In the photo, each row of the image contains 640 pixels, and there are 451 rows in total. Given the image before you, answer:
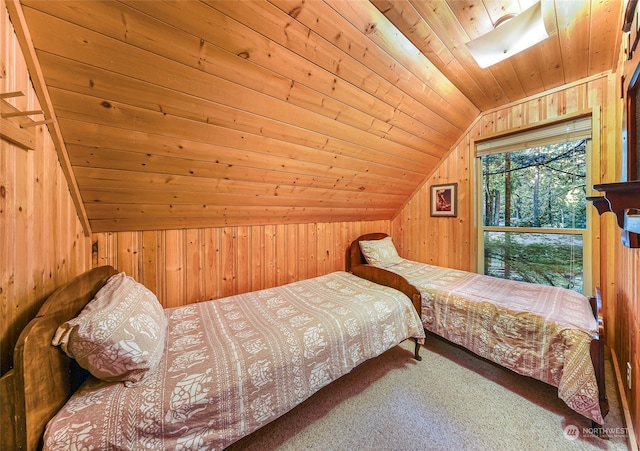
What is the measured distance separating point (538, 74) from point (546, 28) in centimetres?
67

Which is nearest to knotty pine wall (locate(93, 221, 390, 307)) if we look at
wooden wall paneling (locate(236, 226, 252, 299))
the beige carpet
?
wooden wall paneling (locate(236, 226, 252, 299))

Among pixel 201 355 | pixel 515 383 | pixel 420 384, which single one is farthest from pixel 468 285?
pixel 201 355

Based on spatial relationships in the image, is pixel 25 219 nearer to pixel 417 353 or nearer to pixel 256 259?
pixel 256 259

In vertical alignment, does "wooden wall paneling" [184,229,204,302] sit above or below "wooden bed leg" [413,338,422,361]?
above

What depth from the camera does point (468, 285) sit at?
2244mm

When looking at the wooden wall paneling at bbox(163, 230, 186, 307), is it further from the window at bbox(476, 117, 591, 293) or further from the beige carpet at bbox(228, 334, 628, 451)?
the window at bbox(476, 117, 591, 293)

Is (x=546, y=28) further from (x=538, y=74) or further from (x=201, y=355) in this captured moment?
(x=201, y=355)

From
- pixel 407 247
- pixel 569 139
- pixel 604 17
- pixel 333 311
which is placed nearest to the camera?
pixel 604 17

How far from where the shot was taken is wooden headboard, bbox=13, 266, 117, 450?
75 centimetres

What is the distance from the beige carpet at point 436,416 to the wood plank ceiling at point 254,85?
5.54ft

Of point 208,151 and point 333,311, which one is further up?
point 208,151

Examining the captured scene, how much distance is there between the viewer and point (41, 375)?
81 centimetres

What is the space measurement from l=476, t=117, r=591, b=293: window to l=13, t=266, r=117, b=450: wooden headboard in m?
3.54

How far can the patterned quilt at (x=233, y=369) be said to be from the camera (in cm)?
86
